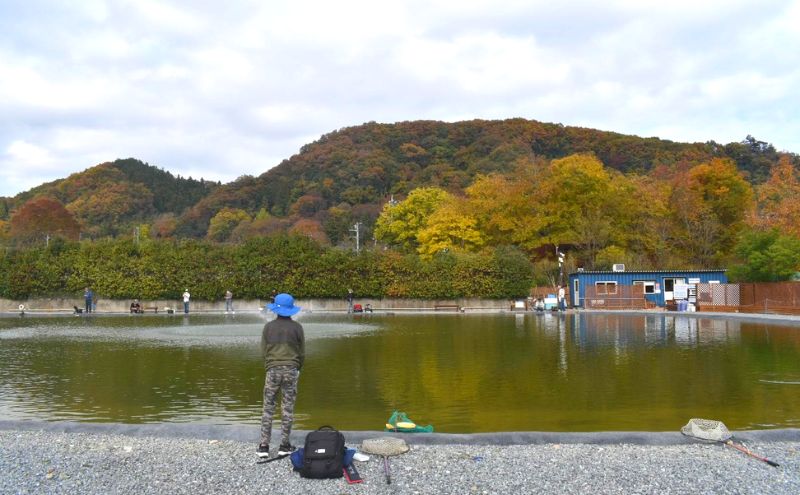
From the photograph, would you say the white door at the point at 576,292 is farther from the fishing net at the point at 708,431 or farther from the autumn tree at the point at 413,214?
the fishing net at the point at 708,431

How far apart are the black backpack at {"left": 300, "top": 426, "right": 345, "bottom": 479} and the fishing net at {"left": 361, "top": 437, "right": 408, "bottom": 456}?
594 millimetres

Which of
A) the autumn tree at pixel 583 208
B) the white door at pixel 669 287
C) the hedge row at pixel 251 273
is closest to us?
the white door at pixel 669 287

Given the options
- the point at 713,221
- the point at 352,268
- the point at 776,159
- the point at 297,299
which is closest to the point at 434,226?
the point at 352,268

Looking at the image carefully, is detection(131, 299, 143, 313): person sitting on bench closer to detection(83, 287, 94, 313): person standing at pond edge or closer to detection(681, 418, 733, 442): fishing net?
detection(83, 287, 94, 313): person standing at pond edge

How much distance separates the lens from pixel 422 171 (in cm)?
10800

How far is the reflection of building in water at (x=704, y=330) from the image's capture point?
22422mm

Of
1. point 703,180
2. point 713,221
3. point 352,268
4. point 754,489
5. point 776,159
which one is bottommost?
point 754,489

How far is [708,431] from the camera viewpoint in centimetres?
782

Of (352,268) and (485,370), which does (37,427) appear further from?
(352,268)

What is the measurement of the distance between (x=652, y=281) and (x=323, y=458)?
133ft

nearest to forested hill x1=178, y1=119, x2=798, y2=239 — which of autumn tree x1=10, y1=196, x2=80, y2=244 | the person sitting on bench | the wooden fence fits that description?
autumn tree x1=10, y1=196, x2=80, y2=244

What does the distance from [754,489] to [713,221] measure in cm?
5627

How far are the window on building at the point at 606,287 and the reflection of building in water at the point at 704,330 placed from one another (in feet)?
31.1

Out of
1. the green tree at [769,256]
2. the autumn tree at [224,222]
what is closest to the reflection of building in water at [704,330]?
the green tree at [769,256]
